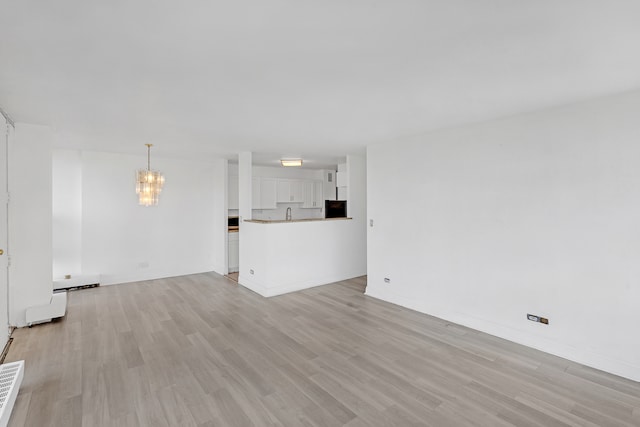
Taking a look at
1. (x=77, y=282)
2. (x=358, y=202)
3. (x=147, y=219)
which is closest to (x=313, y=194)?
(x=358, y=202)

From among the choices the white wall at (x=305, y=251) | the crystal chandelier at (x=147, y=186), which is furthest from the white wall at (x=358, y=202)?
the crystal chandelier at (x=147, y=186)

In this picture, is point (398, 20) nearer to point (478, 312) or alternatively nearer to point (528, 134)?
point (528, 134)

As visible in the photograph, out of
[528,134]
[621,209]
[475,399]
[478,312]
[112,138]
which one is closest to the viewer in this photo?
[475,399]

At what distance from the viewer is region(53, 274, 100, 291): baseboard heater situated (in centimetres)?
528

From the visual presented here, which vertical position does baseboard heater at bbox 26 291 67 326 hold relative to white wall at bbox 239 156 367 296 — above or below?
below

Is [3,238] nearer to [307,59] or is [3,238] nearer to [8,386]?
[8,386]

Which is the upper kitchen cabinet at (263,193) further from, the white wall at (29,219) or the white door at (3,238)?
the white door at (3,238)

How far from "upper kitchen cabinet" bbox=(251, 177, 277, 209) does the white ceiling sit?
13.0ft

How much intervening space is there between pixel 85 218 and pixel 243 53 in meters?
5.34

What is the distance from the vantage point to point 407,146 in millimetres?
A: 4496

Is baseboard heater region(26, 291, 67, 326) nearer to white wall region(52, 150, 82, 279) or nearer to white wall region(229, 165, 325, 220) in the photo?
white wall region(52, 150, 82, 279)

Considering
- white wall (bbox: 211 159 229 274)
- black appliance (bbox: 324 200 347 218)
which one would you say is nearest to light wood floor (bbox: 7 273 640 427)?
white wall (bbox: 211 159 229 274)

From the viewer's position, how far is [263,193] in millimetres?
7711

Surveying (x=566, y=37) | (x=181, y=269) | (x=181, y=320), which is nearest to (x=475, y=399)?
(x=566, y=37)
